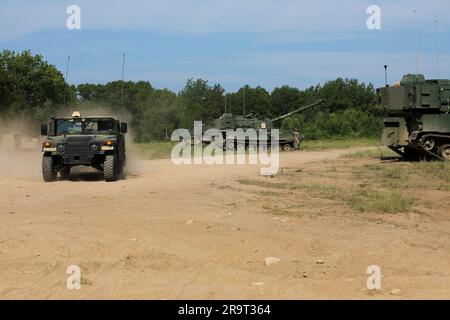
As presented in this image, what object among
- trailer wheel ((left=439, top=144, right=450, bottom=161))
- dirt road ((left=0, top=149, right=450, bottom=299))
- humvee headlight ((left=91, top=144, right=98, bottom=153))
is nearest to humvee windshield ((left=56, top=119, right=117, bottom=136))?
humvee headlight ((left=91, top=144, right=98, bottom=153))

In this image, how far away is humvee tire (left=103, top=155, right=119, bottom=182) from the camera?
15953 mm

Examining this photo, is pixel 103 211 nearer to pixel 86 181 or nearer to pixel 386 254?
pixel 386 254

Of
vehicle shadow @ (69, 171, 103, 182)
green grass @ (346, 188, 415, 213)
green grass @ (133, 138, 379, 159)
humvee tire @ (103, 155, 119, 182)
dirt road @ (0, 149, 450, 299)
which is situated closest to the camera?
dirt road @ (0, 149, 450, 299)

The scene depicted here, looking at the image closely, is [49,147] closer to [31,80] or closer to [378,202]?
[378,202]

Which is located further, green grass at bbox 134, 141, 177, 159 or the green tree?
the green tree

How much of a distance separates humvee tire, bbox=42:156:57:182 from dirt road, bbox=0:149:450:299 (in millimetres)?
4176

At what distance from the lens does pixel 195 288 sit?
5.84 metres

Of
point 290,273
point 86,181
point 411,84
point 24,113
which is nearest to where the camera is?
point 290,273

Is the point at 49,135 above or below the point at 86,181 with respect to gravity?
above

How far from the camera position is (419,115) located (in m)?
23.8

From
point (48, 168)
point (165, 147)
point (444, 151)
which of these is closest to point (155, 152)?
point (165, 147)

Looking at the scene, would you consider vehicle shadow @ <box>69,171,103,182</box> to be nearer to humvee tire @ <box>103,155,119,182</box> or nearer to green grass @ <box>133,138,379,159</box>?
humvee tire @ <box>103,155,119,182</box>

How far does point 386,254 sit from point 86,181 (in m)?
10.4
